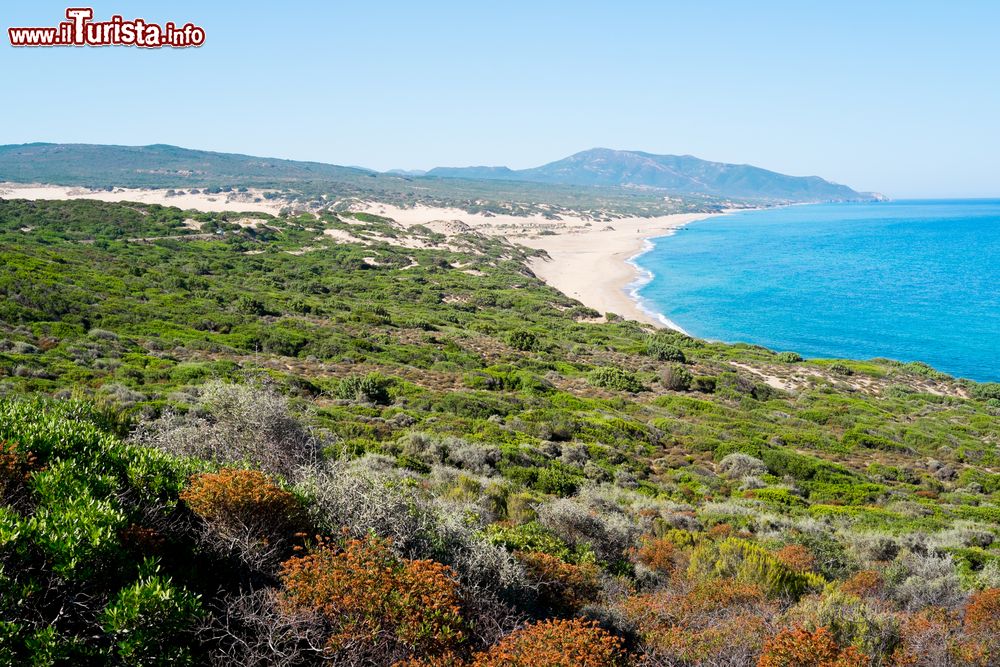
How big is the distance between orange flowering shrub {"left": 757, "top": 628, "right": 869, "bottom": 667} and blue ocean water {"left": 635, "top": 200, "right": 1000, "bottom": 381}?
44.1 m

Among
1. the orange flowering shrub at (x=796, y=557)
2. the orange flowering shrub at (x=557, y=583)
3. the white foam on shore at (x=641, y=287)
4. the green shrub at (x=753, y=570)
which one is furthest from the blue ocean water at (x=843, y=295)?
the orange flowering shrub at (x=557, y=583)

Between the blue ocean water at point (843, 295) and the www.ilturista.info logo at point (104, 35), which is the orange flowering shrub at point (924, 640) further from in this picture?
the blue ocean water at point (843, 295)

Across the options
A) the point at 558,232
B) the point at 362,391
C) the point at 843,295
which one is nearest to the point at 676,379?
the point at 362,391

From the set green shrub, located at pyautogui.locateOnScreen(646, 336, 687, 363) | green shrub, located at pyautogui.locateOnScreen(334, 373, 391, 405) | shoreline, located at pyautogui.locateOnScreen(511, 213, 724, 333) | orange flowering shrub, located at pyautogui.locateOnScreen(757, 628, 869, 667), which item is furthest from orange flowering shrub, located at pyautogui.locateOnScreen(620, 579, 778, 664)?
shoreline, located at pyautogui.locateOnScreen(511, 213, 724, 333)

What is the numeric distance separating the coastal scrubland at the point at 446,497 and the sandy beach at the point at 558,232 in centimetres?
2782

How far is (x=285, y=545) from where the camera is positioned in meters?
5.96

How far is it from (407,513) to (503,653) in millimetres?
2379

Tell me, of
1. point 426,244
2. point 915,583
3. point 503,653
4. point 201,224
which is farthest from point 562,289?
point 503,653

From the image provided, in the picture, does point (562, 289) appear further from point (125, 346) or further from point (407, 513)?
point (407, 513)

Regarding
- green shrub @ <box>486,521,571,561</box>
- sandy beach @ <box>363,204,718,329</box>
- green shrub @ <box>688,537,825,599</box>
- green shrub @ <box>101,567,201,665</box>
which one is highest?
sandy beach @ <box>363,204,718,329</box>

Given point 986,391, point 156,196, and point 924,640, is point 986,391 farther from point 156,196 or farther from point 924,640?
point 156,196

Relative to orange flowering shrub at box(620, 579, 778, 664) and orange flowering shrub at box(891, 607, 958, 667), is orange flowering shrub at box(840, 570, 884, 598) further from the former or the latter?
orange flowering shrub at box(620, 579, 778, 664)

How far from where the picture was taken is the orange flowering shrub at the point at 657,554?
28.1 feet

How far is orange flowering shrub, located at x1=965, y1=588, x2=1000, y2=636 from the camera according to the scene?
662 centimetres
